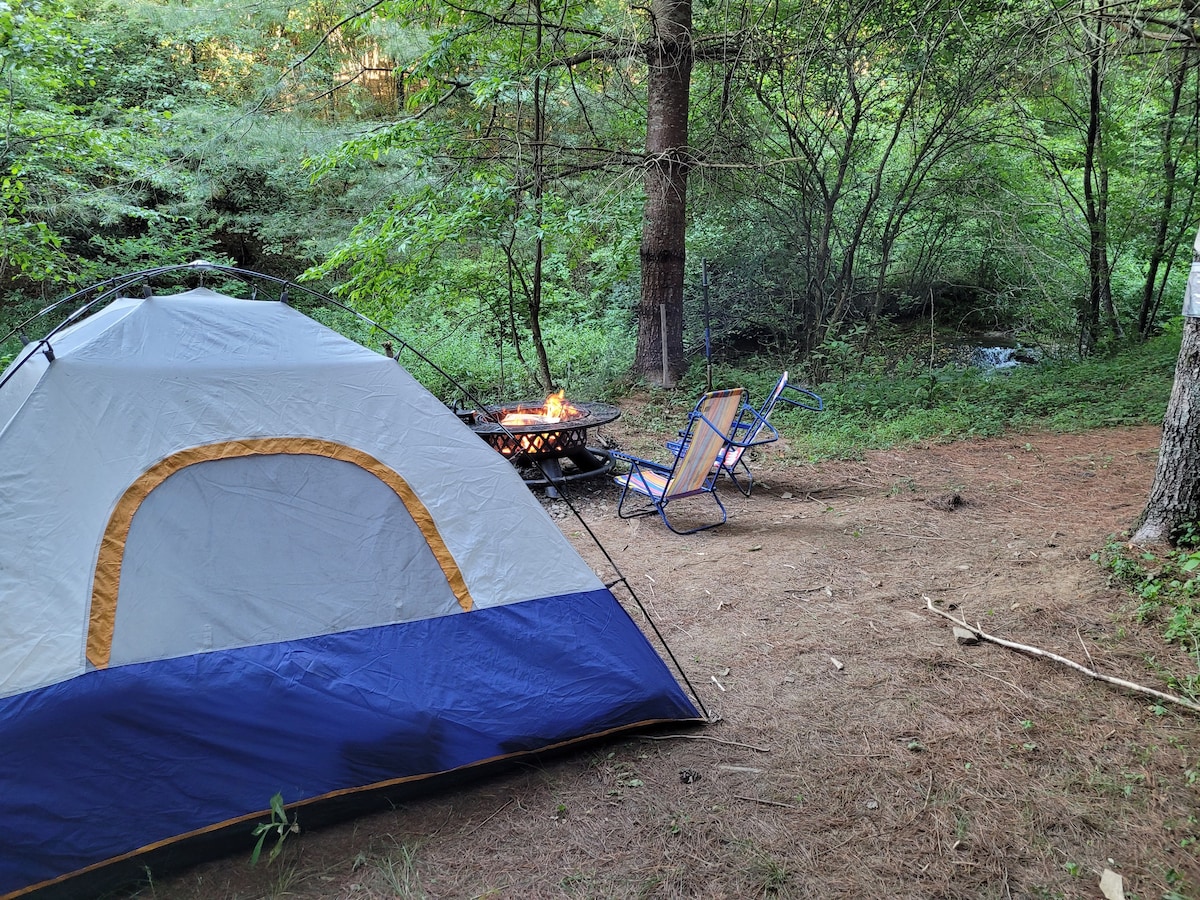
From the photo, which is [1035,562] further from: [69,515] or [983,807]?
[69,515]

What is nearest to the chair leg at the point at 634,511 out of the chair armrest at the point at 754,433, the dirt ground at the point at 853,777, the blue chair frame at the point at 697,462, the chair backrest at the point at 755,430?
the blue chair frame at the point at 697,462

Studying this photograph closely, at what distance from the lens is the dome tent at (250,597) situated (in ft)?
7.54

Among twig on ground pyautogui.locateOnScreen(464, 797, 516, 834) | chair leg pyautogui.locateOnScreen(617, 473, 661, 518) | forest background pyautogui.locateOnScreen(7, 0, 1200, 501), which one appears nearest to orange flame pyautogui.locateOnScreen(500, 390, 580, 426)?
chair leg pyautogui.locateOnScreen(617, 473, 661, 518)

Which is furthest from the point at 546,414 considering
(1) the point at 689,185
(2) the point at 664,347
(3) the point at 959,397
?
(3) the point at 959,397

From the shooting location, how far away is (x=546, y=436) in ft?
21.2

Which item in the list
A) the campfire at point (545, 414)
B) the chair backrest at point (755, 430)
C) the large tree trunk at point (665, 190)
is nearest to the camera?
the chair backrest at point (755, 430)

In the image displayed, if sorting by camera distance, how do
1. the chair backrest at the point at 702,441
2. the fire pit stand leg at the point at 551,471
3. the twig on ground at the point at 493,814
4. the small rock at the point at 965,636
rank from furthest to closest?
the fire pit stand leg at the point at 551,471 < the chair backrest at the point at 702,441 < the small rock at the point at 965,636 < the twig on ground at the point at 493,814

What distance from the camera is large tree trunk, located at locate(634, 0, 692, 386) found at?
905cm

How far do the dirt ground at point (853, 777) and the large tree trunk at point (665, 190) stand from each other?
19.5 feet

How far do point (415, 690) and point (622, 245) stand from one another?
931cm

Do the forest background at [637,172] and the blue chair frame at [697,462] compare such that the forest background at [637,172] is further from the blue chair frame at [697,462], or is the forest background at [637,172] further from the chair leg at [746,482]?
the blue chair frame at [697,462]

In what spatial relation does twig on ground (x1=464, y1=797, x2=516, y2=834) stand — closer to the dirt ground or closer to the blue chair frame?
the dirt ground

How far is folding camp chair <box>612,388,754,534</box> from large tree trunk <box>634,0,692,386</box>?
4.20m

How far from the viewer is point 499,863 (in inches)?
92.5
